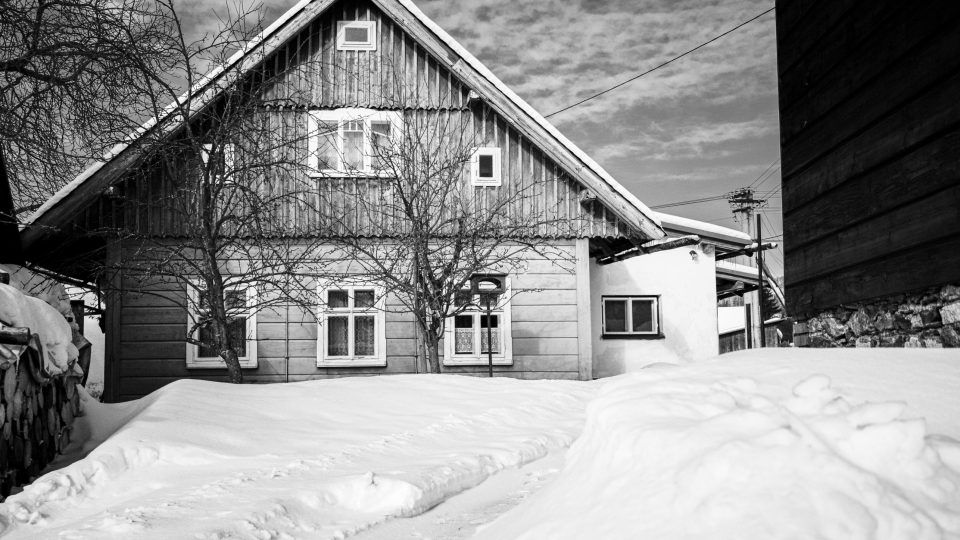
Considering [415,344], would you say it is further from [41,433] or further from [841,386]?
[841,386]

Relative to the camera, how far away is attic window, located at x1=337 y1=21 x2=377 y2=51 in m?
14.0

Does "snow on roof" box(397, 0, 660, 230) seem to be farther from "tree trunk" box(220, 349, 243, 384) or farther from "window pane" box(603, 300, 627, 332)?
"tree trunk" box(220, 349, 243, 384)

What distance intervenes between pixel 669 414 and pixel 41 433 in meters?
5.21

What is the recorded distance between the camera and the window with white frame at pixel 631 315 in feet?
49.5

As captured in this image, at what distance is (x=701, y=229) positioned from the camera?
15523 millimetres

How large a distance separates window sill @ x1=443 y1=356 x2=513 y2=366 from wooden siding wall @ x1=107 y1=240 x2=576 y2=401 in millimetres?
91

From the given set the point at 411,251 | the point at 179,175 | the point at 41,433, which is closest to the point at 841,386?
the point at 41,433

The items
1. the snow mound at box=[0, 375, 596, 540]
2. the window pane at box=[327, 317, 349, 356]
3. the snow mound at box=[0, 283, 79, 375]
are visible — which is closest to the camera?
the snow mound at box=[0, 375, 596, 540]

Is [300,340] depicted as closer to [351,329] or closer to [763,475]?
A: [351,329]

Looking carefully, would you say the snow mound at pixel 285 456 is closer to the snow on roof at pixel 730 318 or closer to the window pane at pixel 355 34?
the window pane at pixel 355 34

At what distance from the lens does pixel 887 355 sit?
3.12 m

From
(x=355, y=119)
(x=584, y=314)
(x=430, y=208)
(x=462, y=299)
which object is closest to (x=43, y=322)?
(x=462, y=299)

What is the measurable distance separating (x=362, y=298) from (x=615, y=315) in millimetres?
4736

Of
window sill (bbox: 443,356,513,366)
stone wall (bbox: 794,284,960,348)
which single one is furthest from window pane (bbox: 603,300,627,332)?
A: stone wall (bbox: 794,284,960,348)
